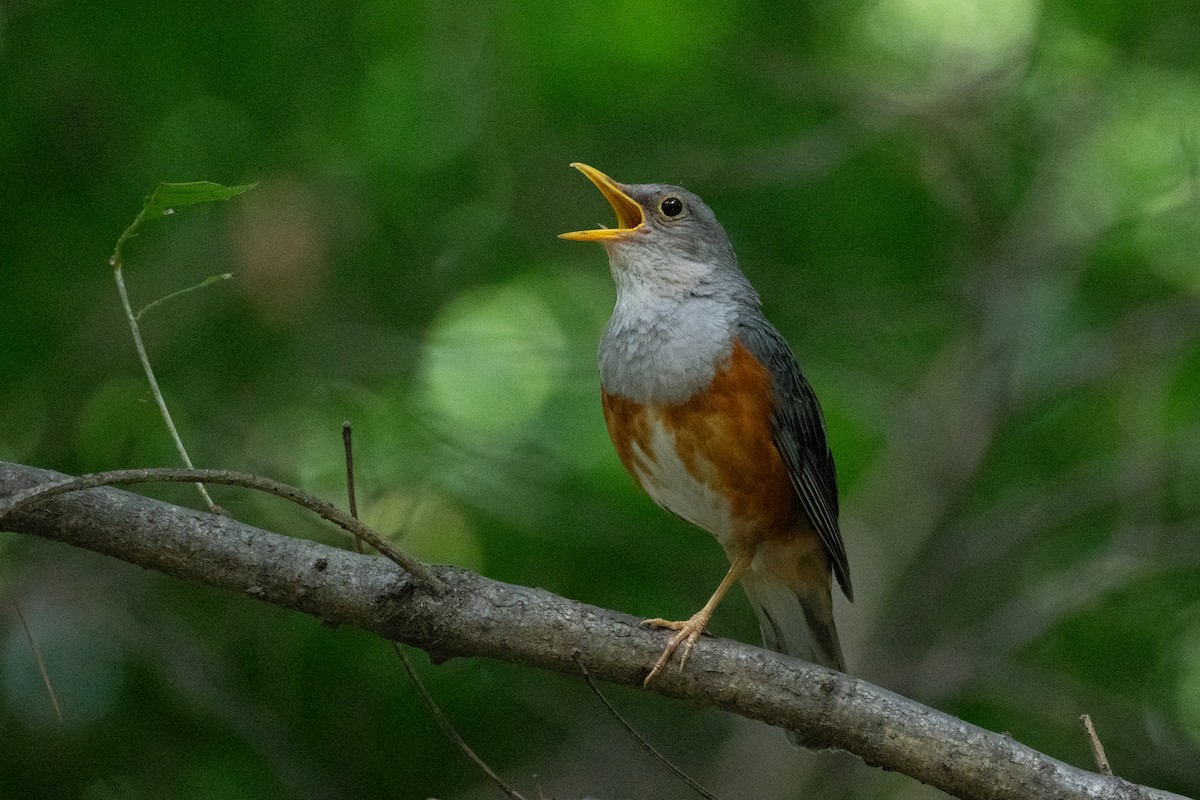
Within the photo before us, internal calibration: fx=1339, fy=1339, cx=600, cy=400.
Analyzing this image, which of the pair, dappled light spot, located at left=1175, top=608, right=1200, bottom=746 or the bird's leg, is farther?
dappled light spot, located at left=1175, top=608, right=1200, bottom=746

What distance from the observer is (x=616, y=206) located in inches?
232

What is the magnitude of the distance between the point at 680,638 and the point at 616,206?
94.9 inches

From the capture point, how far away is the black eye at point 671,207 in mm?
5758

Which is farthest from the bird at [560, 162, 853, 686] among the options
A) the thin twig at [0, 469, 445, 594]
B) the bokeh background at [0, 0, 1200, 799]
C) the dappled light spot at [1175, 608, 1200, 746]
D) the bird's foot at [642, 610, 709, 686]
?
the dappled light spot at [1175, 608, 1200, 746]

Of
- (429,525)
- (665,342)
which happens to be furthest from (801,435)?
(429,525)

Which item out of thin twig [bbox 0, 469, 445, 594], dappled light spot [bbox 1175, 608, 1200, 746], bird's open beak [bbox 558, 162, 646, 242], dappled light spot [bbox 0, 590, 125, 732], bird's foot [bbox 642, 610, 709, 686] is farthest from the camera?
dappled light spot [bbox 1175, 608, 1200, 746]

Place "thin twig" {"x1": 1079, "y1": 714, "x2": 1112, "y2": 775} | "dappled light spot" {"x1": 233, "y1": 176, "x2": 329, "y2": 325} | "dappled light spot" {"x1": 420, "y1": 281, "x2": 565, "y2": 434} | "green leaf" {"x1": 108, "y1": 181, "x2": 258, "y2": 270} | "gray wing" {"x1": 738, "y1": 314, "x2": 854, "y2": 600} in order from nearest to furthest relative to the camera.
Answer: "green leaf" {"x1": 108, "y1": 181, "x2": 258, "y2": 270} → "thin twig" {"x1": 1079, "y1": 714, "x2": 1112, "y2": 775} → "gray wing" {"x1": 738, "y1": 314, "x2": 854, "y2": 600} → "dappled light spot" {"x1": 233, "y1": 176, "x2": 329, "y2": 325} → "dappled light spot" {"x1": 420, "y1": 281, "x2": 565, "y2": 434}

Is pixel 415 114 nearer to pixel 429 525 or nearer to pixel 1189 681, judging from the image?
pixel 429 525

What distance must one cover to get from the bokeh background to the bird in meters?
1.05

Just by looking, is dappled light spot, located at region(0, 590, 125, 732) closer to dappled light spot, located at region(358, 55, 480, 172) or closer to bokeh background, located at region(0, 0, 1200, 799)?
bokeh background, located at region(0, 0, 1200, 799)

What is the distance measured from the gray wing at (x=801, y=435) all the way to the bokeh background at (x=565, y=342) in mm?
1353

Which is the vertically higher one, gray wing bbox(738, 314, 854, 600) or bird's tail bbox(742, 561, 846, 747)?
gray wing bbox(738, 314, 854, 600)

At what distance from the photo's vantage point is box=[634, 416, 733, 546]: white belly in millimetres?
4965

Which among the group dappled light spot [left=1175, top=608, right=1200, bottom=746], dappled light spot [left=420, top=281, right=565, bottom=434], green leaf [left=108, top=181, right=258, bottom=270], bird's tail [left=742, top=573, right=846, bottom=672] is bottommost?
dappled light spot [left=1175, top=608, right=1200, bottom=746]
